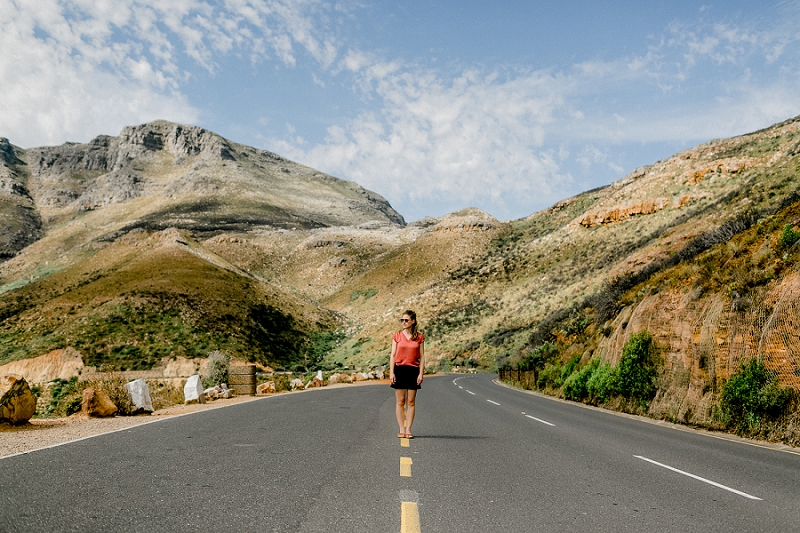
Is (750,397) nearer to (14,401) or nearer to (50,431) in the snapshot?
(50,431)

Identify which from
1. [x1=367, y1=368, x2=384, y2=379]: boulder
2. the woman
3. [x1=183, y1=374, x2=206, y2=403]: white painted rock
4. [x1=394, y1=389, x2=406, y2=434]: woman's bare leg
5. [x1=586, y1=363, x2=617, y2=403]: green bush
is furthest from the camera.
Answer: [x1=367, y1=368, x2=384, y2=379]: boulder

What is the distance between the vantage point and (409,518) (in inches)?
182

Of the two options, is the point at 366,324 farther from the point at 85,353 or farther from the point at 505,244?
the point at 85,353

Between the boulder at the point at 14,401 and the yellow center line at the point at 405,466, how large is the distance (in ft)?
29.6

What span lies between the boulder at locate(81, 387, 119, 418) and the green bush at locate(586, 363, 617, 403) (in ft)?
50.7

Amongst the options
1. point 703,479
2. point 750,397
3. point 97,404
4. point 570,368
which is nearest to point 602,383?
point 570,368

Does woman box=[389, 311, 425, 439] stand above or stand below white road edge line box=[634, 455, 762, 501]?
above

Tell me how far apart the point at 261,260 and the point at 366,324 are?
43.6m

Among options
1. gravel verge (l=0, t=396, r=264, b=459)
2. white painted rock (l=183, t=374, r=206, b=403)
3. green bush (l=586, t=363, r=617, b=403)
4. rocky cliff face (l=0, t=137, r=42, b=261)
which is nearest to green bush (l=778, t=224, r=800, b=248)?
green bush (l=586, t=363, r=617, b=403)

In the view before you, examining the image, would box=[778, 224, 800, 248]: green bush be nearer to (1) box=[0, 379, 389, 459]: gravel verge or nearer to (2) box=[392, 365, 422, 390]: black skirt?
(2) box=[392, 365, 422, 390]: black skirt

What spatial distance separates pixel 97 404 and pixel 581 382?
17157mm

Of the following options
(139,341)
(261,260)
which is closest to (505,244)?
(261,260)

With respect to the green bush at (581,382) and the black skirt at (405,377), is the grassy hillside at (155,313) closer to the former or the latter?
the green bush at (581,382)

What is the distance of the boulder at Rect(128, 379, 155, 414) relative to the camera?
14.5 meters
